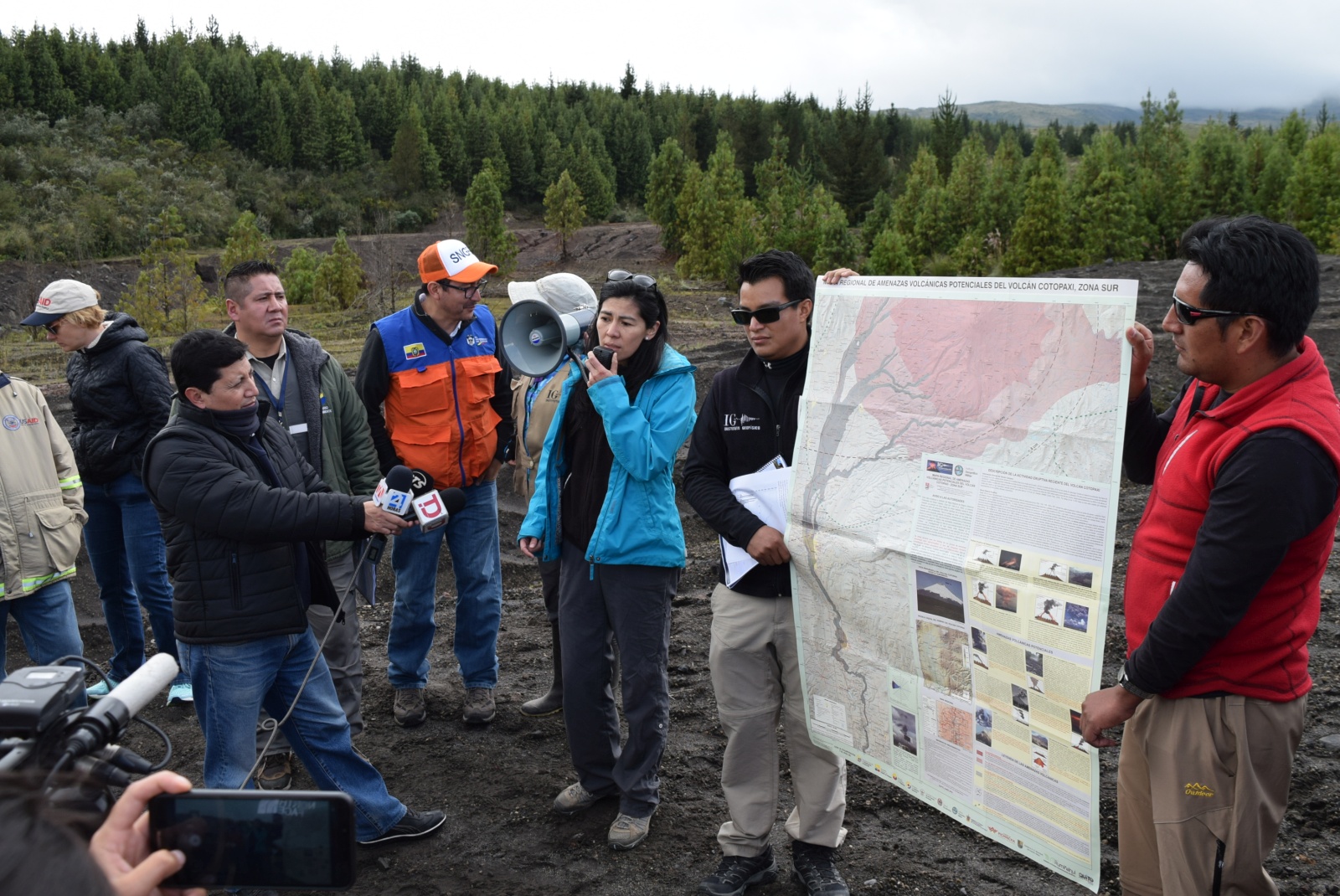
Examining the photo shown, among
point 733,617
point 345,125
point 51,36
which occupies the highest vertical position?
point 51,36

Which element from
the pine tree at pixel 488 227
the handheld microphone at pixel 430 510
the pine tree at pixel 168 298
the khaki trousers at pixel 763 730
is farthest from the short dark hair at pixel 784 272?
the pine tree at pixel 488 227

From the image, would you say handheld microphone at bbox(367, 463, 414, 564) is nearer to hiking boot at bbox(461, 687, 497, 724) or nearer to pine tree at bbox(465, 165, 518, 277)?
hiking boot at bbox(461, 687, 497, 724)

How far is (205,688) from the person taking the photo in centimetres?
311

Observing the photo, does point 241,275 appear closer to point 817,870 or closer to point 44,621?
point 44,621

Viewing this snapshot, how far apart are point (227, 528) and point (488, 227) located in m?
30.5

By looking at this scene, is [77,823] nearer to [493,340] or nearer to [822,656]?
[822,656]

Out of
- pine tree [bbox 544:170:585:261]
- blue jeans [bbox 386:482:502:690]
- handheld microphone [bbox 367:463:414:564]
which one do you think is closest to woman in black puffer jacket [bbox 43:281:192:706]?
blue jeans [bbox 386:482:502:690]

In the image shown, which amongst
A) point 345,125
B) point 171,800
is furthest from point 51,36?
point 171,800

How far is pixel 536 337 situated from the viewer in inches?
144

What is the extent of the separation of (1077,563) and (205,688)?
2.62 m

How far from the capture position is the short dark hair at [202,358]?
9.70 feet

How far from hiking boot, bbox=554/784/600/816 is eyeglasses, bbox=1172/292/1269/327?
2.74 metres

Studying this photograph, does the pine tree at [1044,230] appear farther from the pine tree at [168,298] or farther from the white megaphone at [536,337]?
the white megaphone at [536,337]

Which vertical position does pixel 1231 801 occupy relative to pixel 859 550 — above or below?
below
